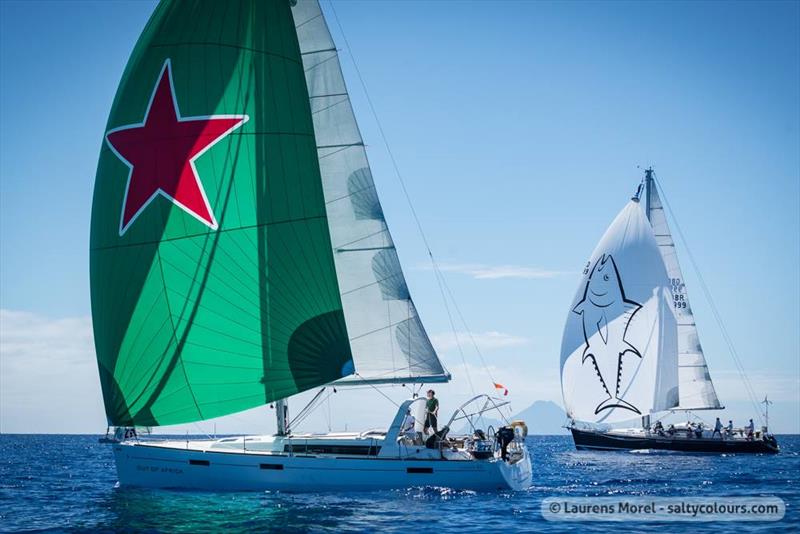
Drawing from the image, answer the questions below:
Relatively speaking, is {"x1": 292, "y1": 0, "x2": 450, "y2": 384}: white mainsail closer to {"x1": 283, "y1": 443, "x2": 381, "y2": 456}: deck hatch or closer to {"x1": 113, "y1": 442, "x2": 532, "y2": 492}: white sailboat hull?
{"x1": 283, "y1": 443, "x2": 381, "y2": 456}: deck hatch

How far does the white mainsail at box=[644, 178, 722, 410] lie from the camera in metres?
52.2

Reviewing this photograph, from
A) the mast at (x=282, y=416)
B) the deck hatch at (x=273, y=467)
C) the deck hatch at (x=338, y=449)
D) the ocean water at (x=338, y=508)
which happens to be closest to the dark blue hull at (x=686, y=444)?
the ocean water at (x=338, y=508)

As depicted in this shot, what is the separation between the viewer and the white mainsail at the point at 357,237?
26.0 metres

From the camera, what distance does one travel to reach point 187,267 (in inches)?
944

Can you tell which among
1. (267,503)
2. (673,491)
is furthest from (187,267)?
(673,491)

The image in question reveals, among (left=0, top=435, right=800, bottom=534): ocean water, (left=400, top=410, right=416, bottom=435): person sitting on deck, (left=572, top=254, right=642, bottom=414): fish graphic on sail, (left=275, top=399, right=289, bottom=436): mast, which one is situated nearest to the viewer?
(left=0, top=435, right=800, bottom=534): ocean water

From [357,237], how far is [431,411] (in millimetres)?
5736

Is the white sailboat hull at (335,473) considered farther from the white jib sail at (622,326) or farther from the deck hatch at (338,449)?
the white jib sail at (622,326)

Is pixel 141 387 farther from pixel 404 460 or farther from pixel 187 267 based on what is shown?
pixel 404 460

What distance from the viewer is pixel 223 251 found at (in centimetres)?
2398

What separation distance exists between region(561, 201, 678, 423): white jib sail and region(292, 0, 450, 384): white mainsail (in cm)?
2493

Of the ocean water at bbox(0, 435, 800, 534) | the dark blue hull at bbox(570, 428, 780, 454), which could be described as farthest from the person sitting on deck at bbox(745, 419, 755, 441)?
the ocean water at bbox(0, 435, 800, 534)

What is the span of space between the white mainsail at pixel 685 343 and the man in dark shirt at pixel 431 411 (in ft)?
102

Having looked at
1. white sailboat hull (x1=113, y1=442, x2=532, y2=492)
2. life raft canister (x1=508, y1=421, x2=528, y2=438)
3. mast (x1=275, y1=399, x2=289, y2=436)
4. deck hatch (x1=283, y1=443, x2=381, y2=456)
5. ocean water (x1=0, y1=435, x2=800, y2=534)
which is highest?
mast (x1=275, y1=399, x2=289, y2=436)
